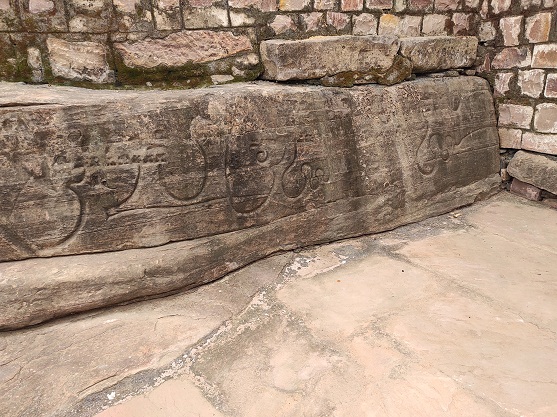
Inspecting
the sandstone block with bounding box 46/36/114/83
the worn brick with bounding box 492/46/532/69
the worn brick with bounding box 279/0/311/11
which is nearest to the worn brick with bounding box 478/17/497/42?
the worn brick with bounding box 492/46/532/69

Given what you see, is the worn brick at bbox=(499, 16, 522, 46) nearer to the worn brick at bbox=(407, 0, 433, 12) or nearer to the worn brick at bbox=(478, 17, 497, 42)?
the worn brick at bbox=(478, 17, 497, 42)

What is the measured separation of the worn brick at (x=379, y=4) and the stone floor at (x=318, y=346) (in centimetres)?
172

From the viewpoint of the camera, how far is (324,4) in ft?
9.13

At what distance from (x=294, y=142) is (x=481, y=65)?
1.92m

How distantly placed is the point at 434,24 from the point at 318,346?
257 cm

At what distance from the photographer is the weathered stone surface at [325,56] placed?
2574 mm

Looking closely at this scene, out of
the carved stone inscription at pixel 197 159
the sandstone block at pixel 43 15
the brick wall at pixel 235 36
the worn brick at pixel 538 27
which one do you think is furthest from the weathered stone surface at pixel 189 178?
the worn brick at pixel 538 27

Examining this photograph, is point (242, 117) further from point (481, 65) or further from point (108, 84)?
point (481, 65)

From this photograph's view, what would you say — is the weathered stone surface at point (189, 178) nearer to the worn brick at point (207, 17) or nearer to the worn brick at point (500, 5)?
the worn brick at point (207, 17)

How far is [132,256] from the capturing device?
2092 mm

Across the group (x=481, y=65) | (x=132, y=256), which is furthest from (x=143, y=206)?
(x=481, y=65)

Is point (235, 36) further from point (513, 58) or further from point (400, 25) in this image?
point (513, 58)

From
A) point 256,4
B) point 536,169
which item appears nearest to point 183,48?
point 256,4

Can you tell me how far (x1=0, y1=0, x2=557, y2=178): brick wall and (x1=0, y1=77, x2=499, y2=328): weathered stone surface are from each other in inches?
9.6
